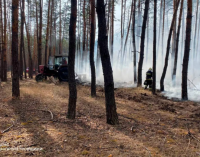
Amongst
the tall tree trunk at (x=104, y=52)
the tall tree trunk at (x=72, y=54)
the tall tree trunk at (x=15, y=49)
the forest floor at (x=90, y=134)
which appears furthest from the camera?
the tall tree trunk at (x=15, y=49)

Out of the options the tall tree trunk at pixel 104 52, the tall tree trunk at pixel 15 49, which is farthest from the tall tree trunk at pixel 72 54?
the tall tree trunk at pixel 15 49

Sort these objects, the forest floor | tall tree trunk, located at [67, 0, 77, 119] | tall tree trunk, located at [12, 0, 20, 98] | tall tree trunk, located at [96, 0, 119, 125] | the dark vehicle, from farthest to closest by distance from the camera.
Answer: the dark vehicle, tall tree trunk, located at [12, 0, 20, 98], tall tree trunk, located at [67, 0, 77, 119], tall tree trunk, located at [96, 0, 119, 125], the forest floor

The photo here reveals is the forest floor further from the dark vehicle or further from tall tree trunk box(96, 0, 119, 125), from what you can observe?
the dark vehicle

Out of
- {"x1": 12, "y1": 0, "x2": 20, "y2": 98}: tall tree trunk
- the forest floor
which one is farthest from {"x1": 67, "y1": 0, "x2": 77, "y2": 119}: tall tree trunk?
{"x1": 12, "y1": 0, "x2": 20, "y2": 98}: tall tree trunk

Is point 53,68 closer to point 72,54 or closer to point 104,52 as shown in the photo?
point 72,54

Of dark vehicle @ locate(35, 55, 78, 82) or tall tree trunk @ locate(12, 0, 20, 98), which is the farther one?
dark vehicle @ locate(35, 55, 78, 82)

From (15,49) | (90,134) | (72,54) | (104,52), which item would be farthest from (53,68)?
(90,134)

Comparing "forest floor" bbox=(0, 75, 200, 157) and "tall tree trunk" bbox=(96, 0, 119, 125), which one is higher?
"tall tree trunk" bbox=(96, 0, 119, 125)

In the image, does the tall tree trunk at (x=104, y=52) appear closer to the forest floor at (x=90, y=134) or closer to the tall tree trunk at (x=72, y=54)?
the tall tree trunk at (x=72, y=54)

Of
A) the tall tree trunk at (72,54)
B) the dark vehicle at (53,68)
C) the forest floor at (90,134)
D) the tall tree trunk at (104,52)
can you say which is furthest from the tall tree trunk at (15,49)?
the dark vehicle at (53,68)

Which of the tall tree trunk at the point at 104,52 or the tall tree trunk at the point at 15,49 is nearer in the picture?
the tall tree trunk at the point at 104,52

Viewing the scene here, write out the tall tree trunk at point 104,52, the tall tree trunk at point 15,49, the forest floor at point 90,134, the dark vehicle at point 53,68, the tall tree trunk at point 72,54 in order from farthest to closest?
the dark vehicle at point 53,68 → the tall tree trunk at point 15,49 → the tall tree trunk at point 72,54 → the tall tree trunk at point 104,52 → the forest floor at point 90,134

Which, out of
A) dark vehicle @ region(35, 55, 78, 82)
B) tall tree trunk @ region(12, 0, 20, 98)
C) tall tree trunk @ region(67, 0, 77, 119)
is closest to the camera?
tall tree trunk @ region(67, 0, 77, 119)

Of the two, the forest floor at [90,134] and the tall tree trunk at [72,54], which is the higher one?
the tall tree trunk at [72,54]
